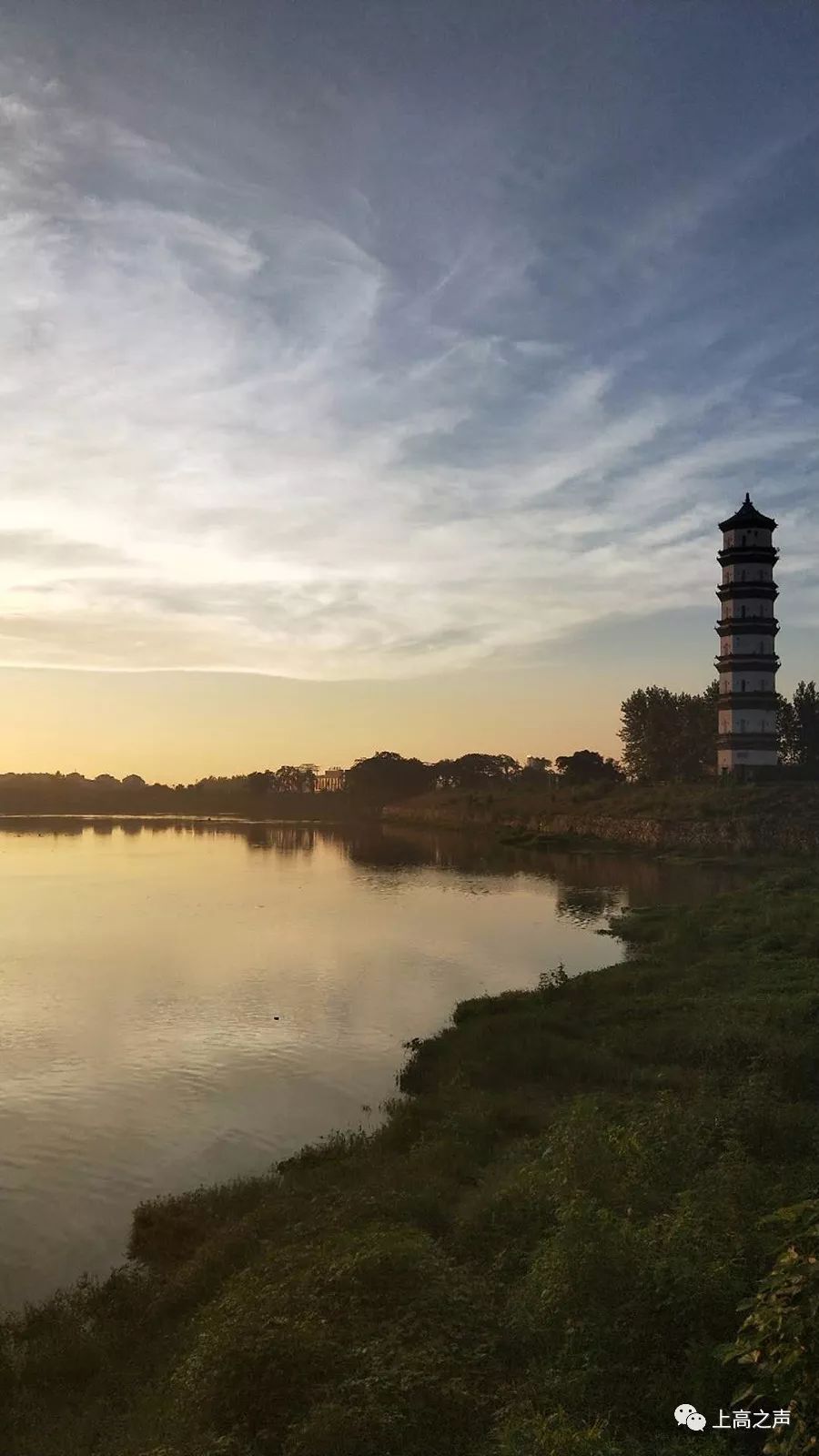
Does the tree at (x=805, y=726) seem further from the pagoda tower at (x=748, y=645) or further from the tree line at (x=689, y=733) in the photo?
the pagoda tower at (x=748, y=645)

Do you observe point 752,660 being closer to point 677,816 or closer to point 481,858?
point 677,816

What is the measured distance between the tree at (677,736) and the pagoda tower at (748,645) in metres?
17.8

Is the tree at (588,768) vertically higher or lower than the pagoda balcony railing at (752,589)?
lower

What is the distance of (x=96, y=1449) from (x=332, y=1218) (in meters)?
5.11

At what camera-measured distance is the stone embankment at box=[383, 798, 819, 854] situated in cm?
8238

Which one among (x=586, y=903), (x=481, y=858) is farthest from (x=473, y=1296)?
(x=481, y=858)

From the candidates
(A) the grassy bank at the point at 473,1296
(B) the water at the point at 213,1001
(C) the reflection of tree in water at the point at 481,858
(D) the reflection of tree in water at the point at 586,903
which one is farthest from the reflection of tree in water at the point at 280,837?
(A) the grassy bank at the point at 473,1296

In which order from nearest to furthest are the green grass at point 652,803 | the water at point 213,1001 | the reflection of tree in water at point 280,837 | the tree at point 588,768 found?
the water at point 213,1001 → the green grass at point 652,803 → the reflection of tree in water at point 280,837 → the tree at point 588,768

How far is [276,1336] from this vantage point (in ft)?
36.2

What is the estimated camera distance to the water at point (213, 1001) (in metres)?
18.9

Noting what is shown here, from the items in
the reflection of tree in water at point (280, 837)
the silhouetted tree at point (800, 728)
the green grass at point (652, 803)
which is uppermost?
the silhouetted tree at point (800, 728)

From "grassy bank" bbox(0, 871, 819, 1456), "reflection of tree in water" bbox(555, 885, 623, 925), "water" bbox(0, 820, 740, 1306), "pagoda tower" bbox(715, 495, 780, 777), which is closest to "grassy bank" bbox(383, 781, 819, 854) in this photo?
"pagoda tower" bbox(715, 495, 780, 777)

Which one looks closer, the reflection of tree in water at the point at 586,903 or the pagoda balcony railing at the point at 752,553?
the reflection of tree in water at the point at 586,903

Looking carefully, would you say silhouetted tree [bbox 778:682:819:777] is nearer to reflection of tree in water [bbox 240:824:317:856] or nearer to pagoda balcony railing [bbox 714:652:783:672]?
pagoda balcony railing [bbox 714:652:783:672]
